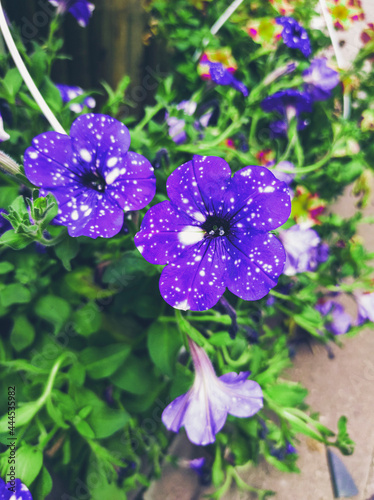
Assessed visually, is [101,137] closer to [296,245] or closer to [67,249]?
[67,249]

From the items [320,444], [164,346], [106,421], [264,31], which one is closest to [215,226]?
[164,346]

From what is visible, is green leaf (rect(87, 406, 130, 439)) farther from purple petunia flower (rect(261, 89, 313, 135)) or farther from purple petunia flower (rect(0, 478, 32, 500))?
purple petunia flower (rect(261, 89, 313, 135))

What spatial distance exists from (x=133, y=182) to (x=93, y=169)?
7cm

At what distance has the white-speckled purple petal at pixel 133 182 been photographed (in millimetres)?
454

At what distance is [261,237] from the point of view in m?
0.44

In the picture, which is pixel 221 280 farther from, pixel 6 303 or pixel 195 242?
pixel 6 303

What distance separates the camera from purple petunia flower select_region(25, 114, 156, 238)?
17.9 inches

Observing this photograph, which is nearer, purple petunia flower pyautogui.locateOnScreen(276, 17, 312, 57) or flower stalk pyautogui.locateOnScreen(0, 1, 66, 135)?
flower stalk pyautogui.locateOnScreen(0, 1, 66, 135)

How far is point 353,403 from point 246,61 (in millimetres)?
869

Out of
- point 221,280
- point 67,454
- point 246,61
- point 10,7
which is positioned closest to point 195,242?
point 221,280

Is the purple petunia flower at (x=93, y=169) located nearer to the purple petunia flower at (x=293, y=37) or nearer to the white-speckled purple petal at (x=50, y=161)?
the white-speckled purple petal at (x=50, y=161)

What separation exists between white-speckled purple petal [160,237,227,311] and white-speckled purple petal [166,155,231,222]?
0.04 m

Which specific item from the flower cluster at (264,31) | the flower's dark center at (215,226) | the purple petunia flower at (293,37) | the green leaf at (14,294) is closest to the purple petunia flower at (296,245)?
the flower's dark center at (215,226)

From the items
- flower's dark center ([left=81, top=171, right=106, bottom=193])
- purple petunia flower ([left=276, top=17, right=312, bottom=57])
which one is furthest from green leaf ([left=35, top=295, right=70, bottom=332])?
Result: purple petunia flower ([left=276, top=17, right=312, bottom=57])
